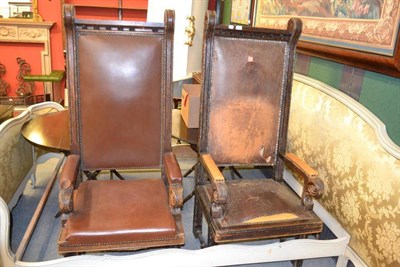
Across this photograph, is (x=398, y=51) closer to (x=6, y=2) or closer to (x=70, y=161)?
(x=70, y=161)

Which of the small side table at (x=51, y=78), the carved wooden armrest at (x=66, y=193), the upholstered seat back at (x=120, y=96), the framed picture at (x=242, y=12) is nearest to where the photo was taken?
the carved wooden armrest at (x=66, y=193)

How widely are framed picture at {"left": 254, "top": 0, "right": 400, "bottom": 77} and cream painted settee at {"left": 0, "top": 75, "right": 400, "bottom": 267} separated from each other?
212mm

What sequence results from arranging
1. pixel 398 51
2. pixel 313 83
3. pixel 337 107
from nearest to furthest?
pixel 398 51 → pixel 337 107 → pixel 313 83

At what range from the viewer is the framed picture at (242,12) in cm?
321

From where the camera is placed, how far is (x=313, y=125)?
214cm

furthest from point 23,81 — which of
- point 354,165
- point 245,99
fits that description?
point 354,165

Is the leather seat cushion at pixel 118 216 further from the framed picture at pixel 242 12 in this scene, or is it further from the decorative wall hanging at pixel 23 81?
the decorative wall hanging at pixel 23 81

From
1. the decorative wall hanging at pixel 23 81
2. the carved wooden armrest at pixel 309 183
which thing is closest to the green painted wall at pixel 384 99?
the carved wooden armrest at pixel 309 183

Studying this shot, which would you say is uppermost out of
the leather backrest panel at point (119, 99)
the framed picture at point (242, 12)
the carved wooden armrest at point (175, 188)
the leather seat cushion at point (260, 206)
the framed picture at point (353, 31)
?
the framed picture at point (242, 12)

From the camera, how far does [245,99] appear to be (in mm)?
1975

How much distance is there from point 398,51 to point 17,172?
2253mm

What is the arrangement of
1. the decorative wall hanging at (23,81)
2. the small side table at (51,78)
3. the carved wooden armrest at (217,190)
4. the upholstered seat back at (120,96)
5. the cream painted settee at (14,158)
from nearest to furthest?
the carved wooden armrest at (217,190) → the upholstered seat back at (120,96) → the cream painted settee at (14,158) → the small side table at (51,78) → the decorative wall hanging at (23,81)

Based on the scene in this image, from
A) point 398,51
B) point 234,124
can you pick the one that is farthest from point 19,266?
point 398,51

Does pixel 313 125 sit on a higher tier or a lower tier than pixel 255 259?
higher
